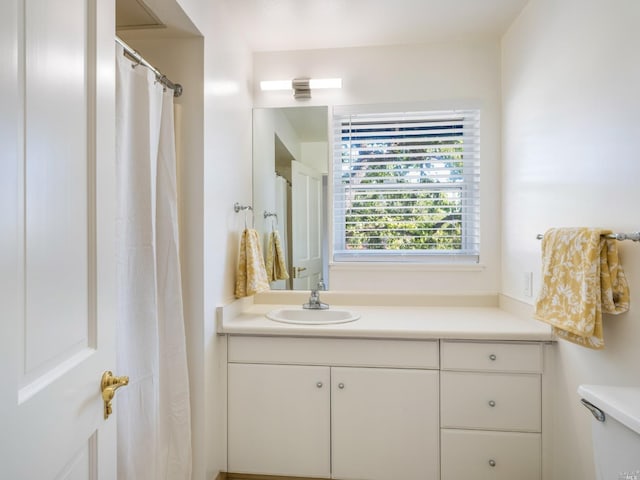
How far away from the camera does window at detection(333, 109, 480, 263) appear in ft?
7.52

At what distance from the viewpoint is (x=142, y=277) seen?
1332 millimetres

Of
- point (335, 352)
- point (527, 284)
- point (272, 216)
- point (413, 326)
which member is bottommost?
point (335, 352)

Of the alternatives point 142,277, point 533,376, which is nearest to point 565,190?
point 533,376

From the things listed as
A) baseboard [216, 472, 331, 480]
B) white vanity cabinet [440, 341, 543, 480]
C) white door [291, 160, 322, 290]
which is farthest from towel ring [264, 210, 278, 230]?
baseboard [216, 472, 331, 480]

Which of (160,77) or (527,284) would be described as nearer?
(160,77)

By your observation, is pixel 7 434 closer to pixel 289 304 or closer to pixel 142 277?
pixel 142 277

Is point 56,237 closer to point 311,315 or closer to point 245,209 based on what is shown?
point 245,209

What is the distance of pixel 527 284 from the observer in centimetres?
190

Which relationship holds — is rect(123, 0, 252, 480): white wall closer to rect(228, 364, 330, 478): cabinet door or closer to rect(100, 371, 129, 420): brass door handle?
rect(228, 364, 330, 478): cabinet door

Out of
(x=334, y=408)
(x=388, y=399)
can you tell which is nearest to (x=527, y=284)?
(x=388, y=399)

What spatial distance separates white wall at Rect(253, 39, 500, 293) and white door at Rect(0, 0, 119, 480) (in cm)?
159

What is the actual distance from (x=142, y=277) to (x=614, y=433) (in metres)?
1.53

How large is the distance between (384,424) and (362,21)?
210 centimetres

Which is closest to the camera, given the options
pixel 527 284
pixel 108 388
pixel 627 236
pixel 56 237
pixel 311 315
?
pixel 56 237
